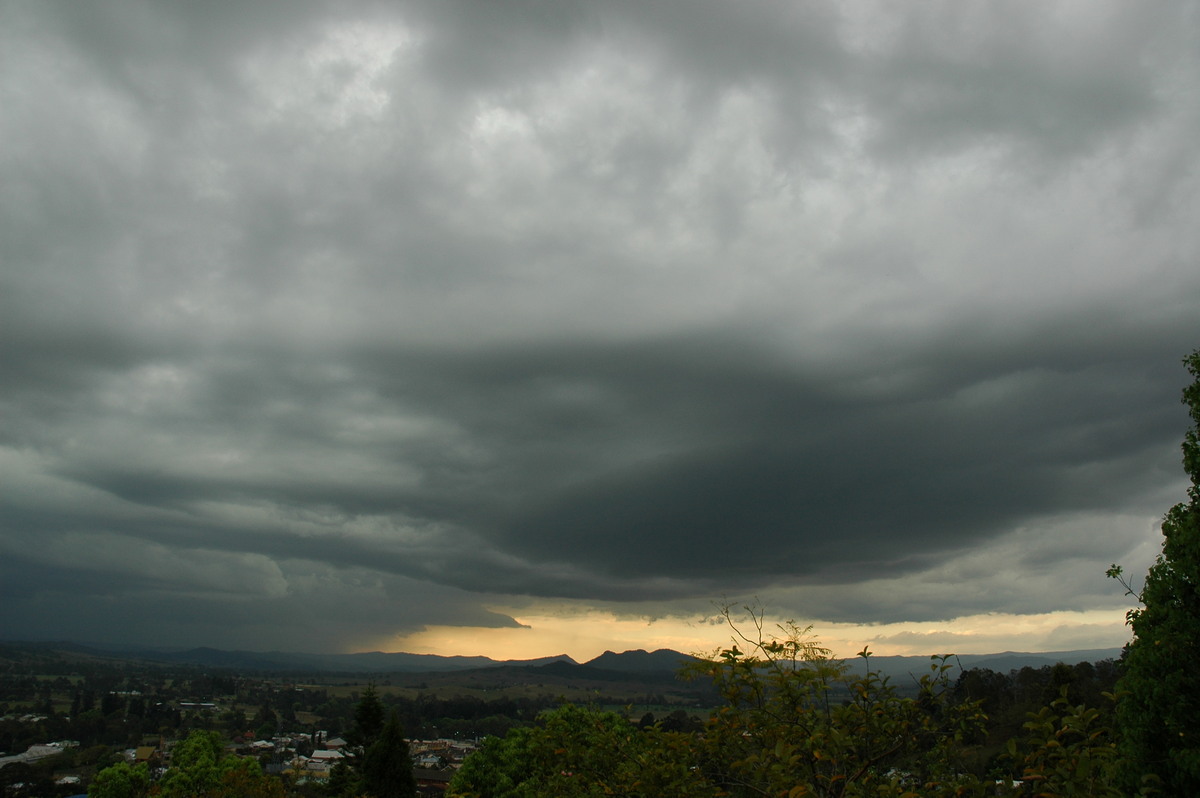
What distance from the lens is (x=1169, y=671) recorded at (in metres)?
11.1

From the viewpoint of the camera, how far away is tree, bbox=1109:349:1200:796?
10641mm

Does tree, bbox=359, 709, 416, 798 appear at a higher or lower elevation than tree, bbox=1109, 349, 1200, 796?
lower

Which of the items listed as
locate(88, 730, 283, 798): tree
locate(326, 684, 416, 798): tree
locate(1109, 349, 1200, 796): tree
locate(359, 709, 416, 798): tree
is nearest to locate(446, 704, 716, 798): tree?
locate(1109, 349, 1200, 796): tree

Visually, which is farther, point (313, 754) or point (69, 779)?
point (313, 754)

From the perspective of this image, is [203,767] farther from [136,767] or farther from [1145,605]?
[1145,605]

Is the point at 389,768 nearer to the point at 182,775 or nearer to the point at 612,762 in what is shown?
the point at 182,775

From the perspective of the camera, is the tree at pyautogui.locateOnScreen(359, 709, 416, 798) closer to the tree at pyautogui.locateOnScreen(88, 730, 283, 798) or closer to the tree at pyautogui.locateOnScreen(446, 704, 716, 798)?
the tree at pyautogui.locateOnScreen(88, 730, 283, 798)

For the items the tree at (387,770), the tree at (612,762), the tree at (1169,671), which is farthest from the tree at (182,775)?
the tree at (1169,671)

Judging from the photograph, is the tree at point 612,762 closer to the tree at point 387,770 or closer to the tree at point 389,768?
the tree at point 387,770

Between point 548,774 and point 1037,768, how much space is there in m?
8.36

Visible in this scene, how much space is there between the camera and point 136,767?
51.6 metres

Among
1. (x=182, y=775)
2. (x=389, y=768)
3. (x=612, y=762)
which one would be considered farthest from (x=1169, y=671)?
(x=182, y=775)

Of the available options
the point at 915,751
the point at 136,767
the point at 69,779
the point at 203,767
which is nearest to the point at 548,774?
the point at 915,751

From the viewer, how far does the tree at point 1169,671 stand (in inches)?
419
